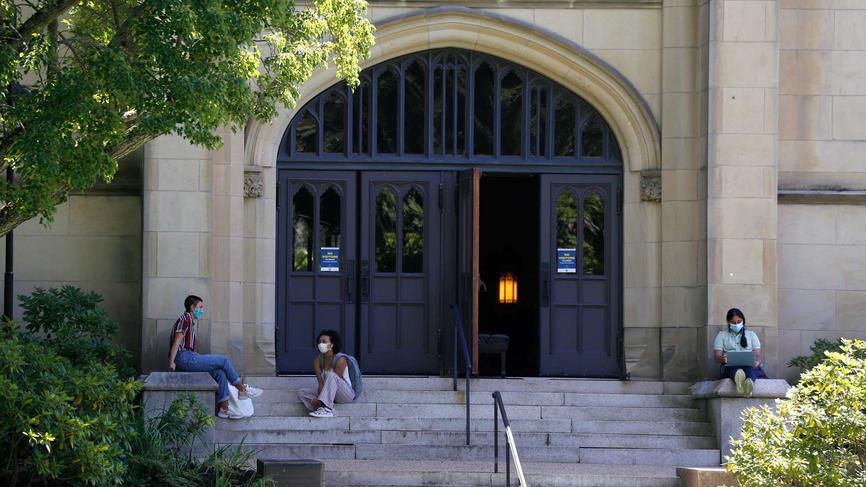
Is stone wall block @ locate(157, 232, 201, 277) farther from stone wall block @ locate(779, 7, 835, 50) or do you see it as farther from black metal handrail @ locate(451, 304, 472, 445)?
stone wall block @ locate(779, 7, 835, 50)

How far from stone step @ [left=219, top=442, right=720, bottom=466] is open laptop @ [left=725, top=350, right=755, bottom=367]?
0.98m

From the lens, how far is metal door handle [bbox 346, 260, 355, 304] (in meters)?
18.4

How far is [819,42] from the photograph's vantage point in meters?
18.4

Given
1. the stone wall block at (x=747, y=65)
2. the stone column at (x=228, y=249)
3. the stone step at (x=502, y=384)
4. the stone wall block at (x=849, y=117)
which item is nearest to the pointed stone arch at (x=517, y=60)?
the stone column at (x=228, y=249)

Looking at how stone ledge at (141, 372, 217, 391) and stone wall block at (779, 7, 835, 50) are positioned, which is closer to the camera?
stone ledge at (141, 372, 217, 391)

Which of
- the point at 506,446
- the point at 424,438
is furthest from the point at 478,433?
the point at 506,446

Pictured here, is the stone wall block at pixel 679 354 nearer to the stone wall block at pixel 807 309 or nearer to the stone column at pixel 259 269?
the stone wall block at pixel 807 309

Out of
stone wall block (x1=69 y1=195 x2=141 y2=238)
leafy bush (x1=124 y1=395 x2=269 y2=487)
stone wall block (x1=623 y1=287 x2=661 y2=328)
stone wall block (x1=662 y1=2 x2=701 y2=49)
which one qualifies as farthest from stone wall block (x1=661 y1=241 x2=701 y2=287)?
stone wall block (x1=69 y1=195 x2=141 y2=238)

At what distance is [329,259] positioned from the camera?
1847 cm

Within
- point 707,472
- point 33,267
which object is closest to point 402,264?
point 33,267

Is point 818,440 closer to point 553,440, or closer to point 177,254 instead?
point 553,440

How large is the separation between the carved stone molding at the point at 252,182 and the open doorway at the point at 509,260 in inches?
233

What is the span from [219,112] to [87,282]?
619 cm

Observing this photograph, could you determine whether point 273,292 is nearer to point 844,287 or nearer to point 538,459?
point 538,459
